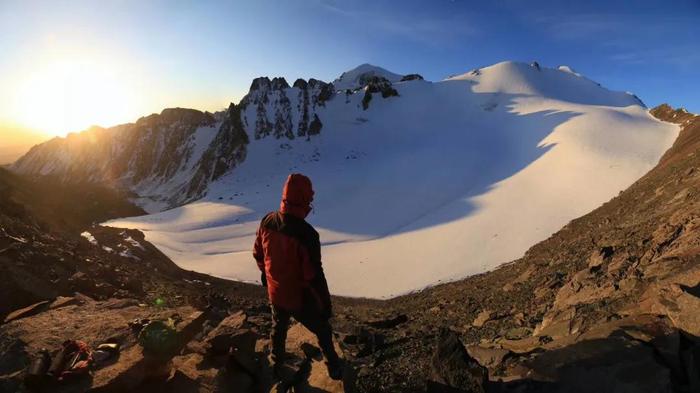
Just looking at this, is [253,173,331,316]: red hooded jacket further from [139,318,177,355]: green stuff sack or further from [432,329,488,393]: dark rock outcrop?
[139,318,177,355]: green stuff sack

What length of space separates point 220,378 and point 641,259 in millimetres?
8843

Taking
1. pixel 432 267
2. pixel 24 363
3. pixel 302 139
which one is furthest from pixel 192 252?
pixel 302 139

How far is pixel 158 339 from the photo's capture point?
18.1 feet

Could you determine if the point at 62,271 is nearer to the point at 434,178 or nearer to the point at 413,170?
the point at 434,178

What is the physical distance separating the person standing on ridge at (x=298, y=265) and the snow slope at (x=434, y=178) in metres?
17.7

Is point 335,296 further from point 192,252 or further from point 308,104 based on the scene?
point 308,104

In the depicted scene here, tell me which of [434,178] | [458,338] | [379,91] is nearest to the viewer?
[458,338]

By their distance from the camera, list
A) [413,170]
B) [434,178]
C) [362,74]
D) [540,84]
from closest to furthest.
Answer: [434,178]
[413,170]
[540,84]
[362,74]

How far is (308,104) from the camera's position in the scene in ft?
265

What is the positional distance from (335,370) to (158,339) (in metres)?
2.42

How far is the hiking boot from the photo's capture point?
17.0ft

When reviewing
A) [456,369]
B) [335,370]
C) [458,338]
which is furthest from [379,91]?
[456,369]

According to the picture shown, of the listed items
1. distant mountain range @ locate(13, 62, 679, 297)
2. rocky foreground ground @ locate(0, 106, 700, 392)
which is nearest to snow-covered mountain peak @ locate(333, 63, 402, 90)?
distant mountain range @ locate(13, 62, 679, 297)

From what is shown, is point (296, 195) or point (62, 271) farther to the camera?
point (62, 271)
